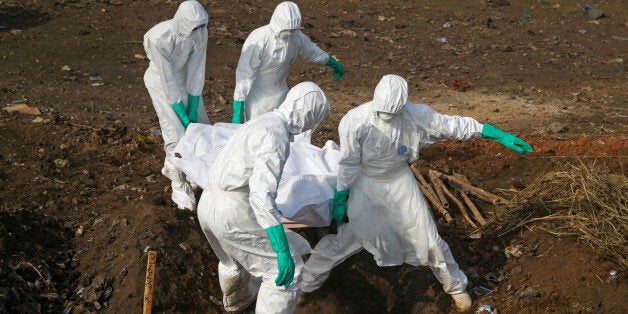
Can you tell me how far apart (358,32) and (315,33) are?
0.75 m

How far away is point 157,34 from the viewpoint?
21.1ft

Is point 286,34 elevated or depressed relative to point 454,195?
elevated

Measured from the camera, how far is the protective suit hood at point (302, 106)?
452 centimetres

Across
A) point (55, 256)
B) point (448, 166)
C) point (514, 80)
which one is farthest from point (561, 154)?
point (55, 256)

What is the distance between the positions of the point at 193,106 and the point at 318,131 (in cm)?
232

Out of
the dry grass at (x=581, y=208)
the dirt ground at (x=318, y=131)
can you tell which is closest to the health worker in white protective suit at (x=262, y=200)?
the dirt ground at (x=318, y=131)

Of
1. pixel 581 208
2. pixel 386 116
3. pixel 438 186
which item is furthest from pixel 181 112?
pixel 581 208

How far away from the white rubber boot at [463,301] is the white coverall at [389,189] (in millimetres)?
40

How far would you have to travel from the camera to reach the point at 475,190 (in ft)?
22.7

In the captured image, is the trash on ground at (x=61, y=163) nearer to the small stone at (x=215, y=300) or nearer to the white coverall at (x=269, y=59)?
the white coverall at (x=269, y=59)

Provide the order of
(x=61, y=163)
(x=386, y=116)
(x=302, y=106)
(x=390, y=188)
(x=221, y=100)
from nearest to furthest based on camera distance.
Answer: (x=302, y=106) < (x=386, y=116) < (x=390, y=188) < (x=61, y=163) < (x=221, y=100)

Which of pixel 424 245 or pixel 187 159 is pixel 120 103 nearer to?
pixel 187 159

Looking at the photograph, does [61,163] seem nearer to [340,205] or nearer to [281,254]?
[340,205]

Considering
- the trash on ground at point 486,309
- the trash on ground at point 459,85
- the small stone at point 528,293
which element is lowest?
the trash on ground at point 459,85
